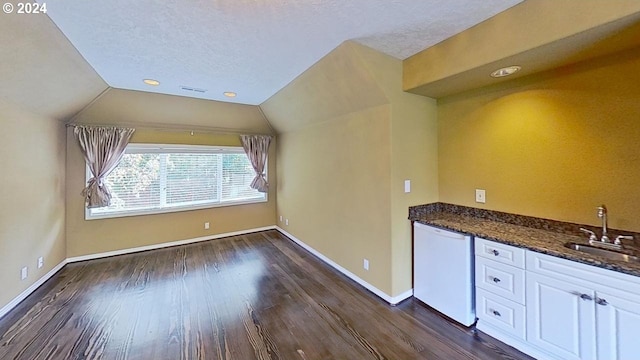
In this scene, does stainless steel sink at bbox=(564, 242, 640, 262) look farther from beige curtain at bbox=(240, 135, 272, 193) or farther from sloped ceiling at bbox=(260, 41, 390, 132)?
beige curtain at bbox=(240, 135, 272, 193)

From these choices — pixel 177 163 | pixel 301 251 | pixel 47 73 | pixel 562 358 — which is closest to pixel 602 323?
pixel 562 358

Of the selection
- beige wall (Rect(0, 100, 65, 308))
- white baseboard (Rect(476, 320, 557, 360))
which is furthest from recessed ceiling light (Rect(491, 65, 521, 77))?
beige wall (Rect(0, 100, 65, 308))

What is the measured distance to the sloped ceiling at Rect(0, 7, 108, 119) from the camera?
1784 mm

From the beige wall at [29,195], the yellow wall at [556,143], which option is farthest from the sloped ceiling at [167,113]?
the yellow wall at [556,143]

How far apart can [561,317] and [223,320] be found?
268 centimetres

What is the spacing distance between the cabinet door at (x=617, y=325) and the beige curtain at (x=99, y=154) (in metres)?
5.54

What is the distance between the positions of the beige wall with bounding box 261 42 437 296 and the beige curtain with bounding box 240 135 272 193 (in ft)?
4.92

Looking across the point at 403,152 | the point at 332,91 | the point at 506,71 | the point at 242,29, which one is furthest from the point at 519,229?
the point at 242,29

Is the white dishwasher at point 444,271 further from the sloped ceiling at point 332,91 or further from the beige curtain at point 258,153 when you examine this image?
the beige curtain at point 258,153

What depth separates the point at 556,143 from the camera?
204 cm

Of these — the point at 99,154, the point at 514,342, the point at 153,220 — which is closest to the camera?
the point at 514,342

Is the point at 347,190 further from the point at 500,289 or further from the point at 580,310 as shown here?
the point at 580,310

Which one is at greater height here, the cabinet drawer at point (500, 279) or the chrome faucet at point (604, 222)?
the chrome faucet at point (604, 222)

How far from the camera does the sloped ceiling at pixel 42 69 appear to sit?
178 centimetres
